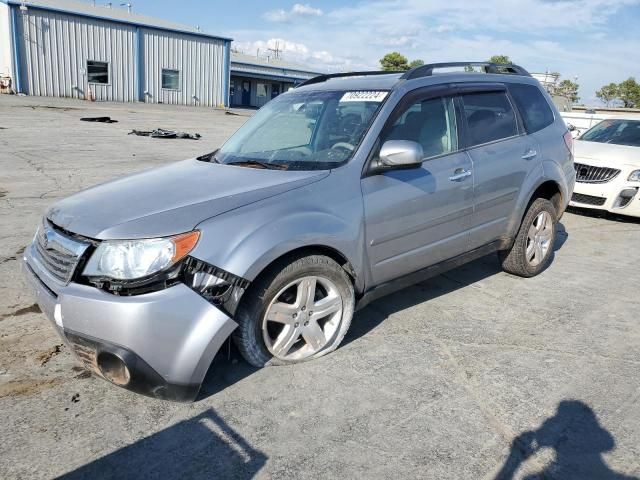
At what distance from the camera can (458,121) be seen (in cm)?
411

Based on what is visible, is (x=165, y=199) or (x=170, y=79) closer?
(x=165, y=199)

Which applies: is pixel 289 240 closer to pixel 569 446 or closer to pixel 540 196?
pixel 569 446

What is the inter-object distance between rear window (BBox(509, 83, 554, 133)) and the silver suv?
3 centimetres

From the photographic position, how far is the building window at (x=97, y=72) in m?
28.9

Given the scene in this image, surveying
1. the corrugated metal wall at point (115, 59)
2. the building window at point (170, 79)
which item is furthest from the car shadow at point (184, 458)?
the building window at point (170, 79)

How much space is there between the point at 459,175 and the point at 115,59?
29998mm

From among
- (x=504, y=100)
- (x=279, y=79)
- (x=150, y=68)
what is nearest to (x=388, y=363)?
(x=504, y=100)

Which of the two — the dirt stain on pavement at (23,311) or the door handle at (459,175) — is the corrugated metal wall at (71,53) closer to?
the dirt stain on pavement at (23,311)

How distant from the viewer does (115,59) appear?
29.5 metres

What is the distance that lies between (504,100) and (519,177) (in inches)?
28.3

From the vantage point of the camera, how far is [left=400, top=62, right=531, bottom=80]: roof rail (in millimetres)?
3990

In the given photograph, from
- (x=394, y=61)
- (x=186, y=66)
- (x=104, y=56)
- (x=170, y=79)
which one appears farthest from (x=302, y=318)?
(x=394, y=61)

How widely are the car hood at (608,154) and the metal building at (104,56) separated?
2728 centimetres

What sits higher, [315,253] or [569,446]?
[315,253]
